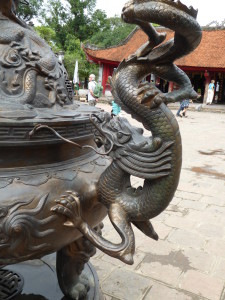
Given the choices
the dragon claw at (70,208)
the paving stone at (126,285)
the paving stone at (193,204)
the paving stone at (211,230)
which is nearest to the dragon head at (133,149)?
the dragon claw at (70,208)

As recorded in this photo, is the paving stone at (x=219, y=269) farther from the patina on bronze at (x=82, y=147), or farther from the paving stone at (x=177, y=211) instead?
the patina on bronze at (x=82, y=147)

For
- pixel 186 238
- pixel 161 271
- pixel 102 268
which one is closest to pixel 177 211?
pixel 186 238

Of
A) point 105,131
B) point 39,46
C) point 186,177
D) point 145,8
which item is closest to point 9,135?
point 105,131

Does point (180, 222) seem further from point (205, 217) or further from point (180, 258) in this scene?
point (180, 258)

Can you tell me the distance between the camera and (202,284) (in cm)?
213

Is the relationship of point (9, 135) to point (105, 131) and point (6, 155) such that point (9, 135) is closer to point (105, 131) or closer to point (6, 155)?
point (6, 155)

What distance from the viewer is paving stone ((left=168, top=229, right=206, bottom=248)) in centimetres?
270

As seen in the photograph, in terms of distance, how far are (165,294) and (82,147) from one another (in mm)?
1344

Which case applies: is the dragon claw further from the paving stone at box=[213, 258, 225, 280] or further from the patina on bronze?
the paving stone at box=[213, 258, 225, 280]

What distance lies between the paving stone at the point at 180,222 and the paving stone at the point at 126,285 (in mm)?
964

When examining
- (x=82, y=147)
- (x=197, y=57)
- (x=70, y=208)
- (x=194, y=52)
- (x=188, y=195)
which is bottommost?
(x=188, y=195)

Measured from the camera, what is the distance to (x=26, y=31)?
4.51 feet

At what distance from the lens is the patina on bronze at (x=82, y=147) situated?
41.9 inches

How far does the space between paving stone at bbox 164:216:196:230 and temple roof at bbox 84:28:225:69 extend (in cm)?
1550
